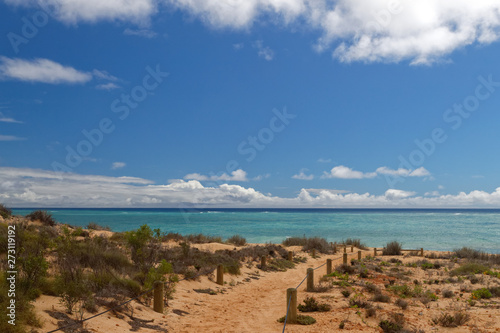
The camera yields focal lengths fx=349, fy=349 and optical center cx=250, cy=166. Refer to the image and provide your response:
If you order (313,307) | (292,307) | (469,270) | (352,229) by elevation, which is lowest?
(352,229)

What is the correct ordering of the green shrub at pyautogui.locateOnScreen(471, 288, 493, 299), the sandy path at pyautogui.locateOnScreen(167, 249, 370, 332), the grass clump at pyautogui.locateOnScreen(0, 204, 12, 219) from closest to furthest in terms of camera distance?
the sandy path at pyautogui.locateOnScreen(167, 249, 370, 332), the green shrub at pyautogui.locateOnScreen(471, 288, 493, 299), the grass clump at pyautogui.locateOnScreen(0, 204, 12, 219)

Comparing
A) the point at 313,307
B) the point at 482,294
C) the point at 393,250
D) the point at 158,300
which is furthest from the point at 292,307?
the point at 393,250

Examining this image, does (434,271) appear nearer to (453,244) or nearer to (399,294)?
(399,294)

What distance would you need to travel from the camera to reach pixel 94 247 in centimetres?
1386

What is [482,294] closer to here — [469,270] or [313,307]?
[469,270]

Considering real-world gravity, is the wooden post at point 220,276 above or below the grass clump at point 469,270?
above

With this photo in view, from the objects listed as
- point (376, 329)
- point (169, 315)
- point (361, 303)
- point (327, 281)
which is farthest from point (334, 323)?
→ point (327, 281)

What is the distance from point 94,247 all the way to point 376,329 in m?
10.7

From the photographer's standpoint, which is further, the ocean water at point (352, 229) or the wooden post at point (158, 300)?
the ocean water at point (352, 229)

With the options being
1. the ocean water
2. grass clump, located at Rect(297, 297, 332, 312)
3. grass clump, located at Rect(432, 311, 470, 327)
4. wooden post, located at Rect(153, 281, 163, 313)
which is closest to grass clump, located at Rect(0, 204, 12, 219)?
the ocean water

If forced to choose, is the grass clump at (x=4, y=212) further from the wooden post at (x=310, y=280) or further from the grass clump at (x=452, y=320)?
the grass clump at (x=452, y=320)

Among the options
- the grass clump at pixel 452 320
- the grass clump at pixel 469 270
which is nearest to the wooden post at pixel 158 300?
the grass clump at pixel 452 320

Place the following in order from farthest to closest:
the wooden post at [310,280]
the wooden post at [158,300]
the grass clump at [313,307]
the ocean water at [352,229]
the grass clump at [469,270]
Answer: the ocean water at [352,229] < the grass clump at [469,270] < the wooden post at [310,280] < the grass clump at [313,307] < the wooden post at [158,300]

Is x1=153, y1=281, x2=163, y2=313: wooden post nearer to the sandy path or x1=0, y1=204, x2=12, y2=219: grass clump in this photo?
the sandy path
